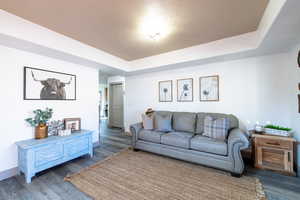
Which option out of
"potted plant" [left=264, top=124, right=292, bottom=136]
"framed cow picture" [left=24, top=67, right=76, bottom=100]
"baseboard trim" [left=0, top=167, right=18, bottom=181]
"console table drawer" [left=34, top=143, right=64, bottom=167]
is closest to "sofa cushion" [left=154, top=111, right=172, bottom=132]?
"potted plant" [left=264, top=124, right=292, bottom=136]

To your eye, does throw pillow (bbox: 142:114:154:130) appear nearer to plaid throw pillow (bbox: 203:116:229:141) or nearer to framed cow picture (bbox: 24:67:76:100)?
plaid throw pillow (bbox: 203:116:229:141)

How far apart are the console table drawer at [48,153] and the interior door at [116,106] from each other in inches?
131

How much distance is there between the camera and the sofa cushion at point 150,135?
2854mm

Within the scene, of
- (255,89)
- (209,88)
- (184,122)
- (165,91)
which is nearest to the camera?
(255,89)

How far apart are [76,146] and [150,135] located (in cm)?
157

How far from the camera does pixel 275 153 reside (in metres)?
2.20

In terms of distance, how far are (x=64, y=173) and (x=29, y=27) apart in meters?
2.47

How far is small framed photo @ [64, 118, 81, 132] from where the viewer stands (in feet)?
9.20

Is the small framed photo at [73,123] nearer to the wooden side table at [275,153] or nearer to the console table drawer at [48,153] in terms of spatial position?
the console table drawer at [48,153]

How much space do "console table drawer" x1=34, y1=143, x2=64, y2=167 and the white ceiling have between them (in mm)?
1742

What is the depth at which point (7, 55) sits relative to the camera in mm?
Result: 2141

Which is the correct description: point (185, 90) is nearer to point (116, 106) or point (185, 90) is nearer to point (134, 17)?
point (134, 17)

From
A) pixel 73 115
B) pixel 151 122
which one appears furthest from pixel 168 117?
pixel 73 115

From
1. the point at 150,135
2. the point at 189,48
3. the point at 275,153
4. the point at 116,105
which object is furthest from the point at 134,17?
the point at 116,105
